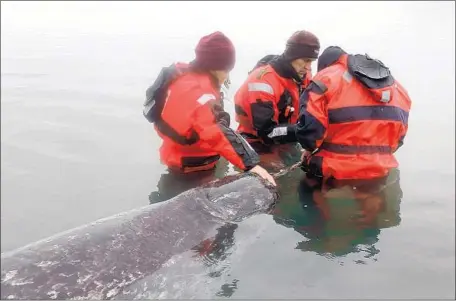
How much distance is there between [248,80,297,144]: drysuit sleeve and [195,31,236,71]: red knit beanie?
1.10 meters

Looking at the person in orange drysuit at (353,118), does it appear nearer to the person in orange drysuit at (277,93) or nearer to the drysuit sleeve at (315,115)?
the drysuit sleeve at (315,115)

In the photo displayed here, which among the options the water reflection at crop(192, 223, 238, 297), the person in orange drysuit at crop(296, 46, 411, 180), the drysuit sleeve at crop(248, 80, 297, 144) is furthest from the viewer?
the drysuit sleeve at crop(248, 80, 297, 144)

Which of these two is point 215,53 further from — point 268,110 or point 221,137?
point 268,110

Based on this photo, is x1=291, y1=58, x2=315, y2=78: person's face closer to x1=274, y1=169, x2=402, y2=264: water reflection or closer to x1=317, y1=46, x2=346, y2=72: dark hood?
x1=317, y1=46, x2=346, y2=72: dark hood

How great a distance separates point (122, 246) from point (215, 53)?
2792mm

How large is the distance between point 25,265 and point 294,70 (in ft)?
15.5

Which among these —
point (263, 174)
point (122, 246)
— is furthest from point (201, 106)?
point (122, 246)

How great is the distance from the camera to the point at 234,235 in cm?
479

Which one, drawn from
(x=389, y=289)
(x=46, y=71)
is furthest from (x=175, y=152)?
(x=46, y=71)

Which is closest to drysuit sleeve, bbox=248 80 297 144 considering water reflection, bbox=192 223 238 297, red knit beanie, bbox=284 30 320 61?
red knit beanie, bbox=284 30 320 61

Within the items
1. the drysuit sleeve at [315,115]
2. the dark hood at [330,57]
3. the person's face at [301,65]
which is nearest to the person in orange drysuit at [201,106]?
the drysuit sleeve at [315,115]

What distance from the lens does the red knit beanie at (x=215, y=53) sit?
19.5 feet

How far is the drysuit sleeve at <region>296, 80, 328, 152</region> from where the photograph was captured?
567 centimetres

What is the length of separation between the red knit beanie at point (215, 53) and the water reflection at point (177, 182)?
4.64ft
